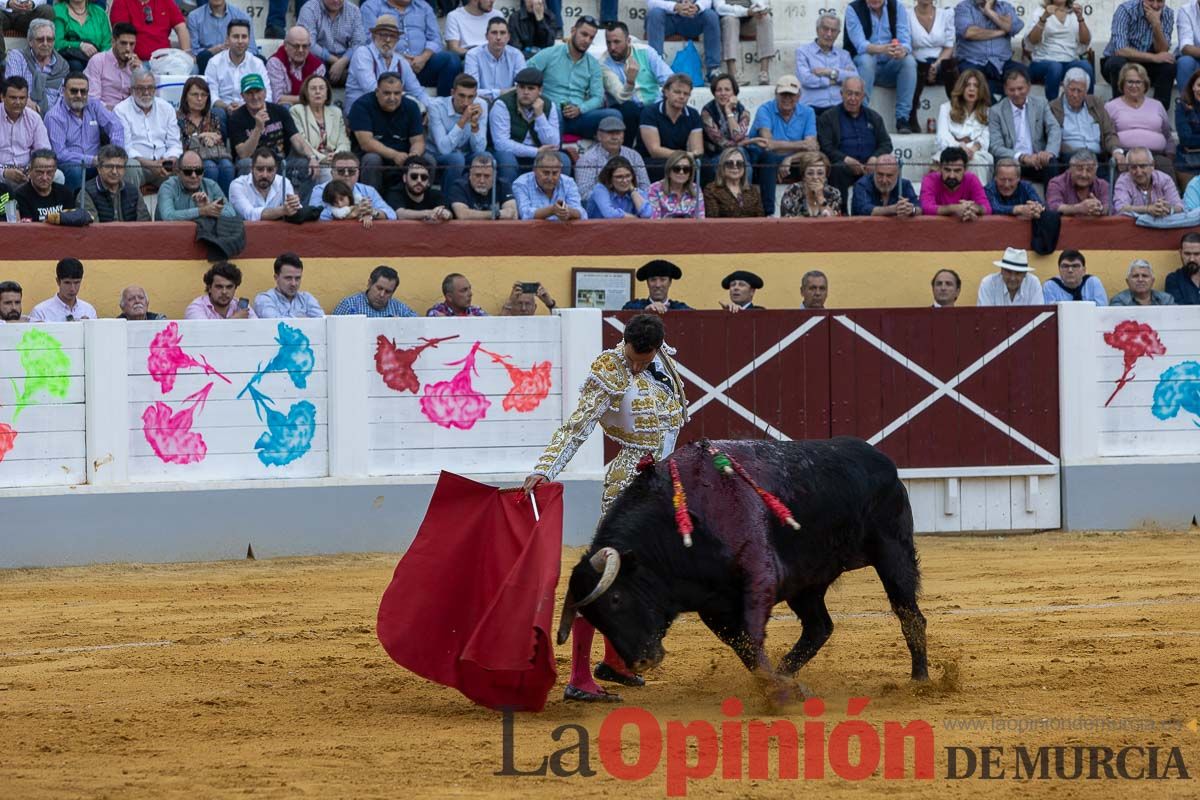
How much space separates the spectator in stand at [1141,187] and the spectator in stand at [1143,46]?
1396mm

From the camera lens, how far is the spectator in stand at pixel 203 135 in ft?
39.9

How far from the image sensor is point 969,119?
45.4 ft

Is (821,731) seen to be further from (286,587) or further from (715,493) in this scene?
(286,587)

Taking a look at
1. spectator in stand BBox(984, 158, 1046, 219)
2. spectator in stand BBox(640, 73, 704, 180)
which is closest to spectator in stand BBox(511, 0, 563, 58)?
spectator in stand BBox(640, 73, 704, 180)

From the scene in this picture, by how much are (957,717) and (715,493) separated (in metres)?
1.19

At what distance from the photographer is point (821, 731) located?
237 inches

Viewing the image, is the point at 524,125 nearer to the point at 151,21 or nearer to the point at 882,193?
the point at 882,193

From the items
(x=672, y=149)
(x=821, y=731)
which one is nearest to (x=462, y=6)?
(x=672, y=149)

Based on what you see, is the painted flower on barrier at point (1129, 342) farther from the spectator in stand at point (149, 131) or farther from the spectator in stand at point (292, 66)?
the spectator in stand at point (149, 131)

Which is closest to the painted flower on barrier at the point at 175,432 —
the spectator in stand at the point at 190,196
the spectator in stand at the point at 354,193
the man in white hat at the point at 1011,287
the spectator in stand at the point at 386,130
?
the spectator in stand at the point at 190,196

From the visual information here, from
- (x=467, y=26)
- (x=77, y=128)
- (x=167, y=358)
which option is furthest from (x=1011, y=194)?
(x=77, y=128)

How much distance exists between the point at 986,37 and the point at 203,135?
6615 millimetres

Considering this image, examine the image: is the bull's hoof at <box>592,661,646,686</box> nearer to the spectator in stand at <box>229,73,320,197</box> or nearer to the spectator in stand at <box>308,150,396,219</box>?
the spectator in stand at <box>308,150,396,219</box>

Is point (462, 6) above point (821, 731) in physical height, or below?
above
